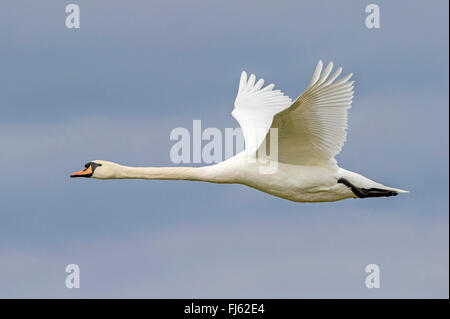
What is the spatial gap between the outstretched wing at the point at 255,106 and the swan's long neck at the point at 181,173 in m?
2.33

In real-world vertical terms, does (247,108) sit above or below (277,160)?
above

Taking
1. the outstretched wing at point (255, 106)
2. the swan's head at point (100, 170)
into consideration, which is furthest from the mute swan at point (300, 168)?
the outstretched wing at point (255, 106)

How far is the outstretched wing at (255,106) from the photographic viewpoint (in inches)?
826

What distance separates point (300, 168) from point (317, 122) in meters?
1.26

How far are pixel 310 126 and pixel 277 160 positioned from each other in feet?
3.75

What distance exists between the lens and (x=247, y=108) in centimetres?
2191

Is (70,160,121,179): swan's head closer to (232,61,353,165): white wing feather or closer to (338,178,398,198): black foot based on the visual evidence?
(232,61,353,165): white wing feather

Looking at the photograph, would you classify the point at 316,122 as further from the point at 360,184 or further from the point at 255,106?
the point at 255,106

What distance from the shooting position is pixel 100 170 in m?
19.0

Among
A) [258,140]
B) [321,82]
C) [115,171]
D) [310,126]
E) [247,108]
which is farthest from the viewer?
[247,108]

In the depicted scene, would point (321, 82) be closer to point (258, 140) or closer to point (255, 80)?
point (258, 140)

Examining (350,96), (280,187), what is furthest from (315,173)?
(350,96)

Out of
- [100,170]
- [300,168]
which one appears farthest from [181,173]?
[300,168]

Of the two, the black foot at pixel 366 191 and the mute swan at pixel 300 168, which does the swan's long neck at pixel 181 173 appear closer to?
the mute swan at pixel 300 168
